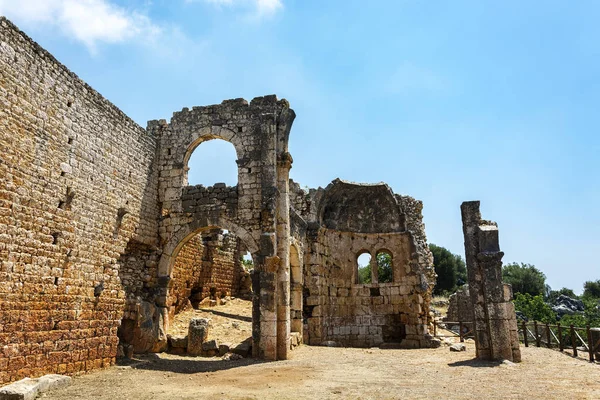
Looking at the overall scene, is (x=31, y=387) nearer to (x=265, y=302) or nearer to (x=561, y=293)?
(x=265, y=302)

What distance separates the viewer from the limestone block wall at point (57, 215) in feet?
26.6

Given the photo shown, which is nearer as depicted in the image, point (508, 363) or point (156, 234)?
point (508, 363)

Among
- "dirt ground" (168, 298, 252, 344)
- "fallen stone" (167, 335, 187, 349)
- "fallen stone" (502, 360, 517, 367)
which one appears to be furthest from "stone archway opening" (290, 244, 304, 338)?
"fallen stone" (502, 360, 517, 367)

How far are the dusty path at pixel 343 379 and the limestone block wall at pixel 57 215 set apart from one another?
1.08 meters

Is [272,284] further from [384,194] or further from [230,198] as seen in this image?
[384,194]

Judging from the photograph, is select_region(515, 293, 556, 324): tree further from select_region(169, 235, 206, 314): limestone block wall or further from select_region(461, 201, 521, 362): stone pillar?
select_region(169, 235, 206, 314): limestone block wall

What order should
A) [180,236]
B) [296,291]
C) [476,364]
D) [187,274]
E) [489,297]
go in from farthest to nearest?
[187,274]
[296,291]
[180,236]
[489,297]
[476,364]

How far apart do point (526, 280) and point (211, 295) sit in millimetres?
39243

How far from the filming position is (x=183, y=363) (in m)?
11.2

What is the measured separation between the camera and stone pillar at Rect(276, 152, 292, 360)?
472 inches

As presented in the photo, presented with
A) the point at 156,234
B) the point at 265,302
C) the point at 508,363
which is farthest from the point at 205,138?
the point at 508,363

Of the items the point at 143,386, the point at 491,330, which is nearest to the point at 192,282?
the point at 143,386

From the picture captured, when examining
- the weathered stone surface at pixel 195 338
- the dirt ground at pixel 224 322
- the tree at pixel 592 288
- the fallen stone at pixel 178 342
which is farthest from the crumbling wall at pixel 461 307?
the tree at pixel 592 288

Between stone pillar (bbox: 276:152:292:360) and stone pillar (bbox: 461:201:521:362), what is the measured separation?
16.3 ft
